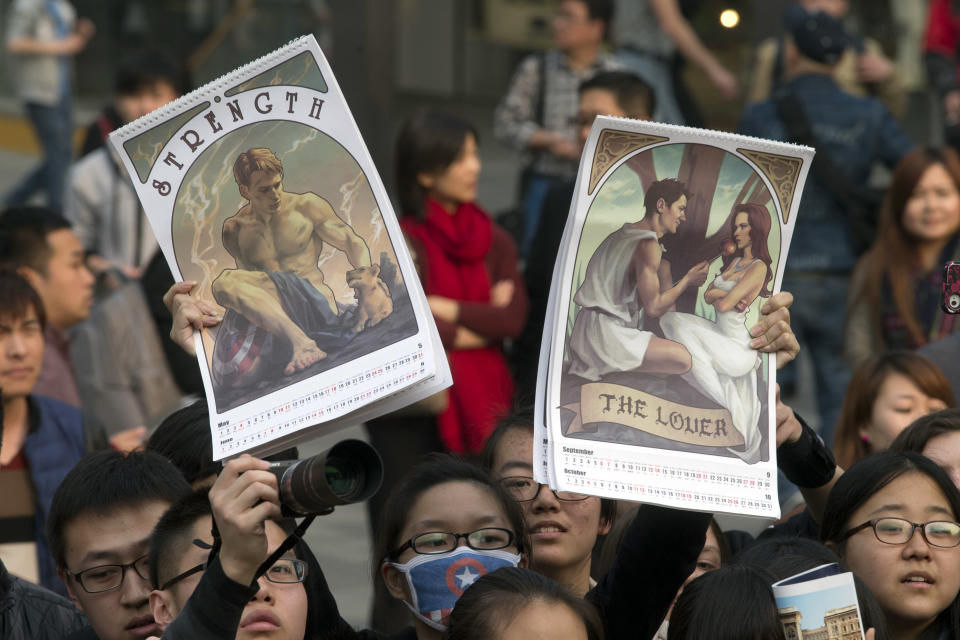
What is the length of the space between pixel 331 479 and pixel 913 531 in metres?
1.43

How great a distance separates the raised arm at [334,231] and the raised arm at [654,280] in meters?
0.49

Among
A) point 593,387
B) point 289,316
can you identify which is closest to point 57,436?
point 289,316

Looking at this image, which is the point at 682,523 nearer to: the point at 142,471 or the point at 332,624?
the point at 332,624

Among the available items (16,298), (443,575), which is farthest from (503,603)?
(16,298)

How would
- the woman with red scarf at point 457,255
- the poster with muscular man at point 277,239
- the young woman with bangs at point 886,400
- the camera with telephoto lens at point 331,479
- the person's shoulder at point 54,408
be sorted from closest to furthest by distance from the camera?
the camera with telephoto lens at point 331,479
the poster with muscular man at point 277,239
the young woman with bangs at point 886,400
the person's shoulder at point 54,408
the woman with red scarf at point 457,255

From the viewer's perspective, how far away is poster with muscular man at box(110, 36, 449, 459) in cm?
257

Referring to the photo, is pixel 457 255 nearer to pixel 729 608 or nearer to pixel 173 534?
pixel 173 534

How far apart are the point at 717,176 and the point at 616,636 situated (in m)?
0.95

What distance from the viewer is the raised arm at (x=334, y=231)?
2660 mm

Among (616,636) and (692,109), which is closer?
(616,636)

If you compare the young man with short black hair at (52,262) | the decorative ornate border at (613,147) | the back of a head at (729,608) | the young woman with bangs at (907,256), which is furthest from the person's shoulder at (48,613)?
the young woman with bangs at (907,256)


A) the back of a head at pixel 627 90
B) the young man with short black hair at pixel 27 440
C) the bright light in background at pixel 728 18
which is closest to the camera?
the young man with short black hair at pixel 27 440

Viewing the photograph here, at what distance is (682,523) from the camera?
289cm

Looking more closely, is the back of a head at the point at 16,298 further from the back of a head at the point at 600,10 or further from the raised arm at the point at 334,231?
the back of a head at the point at 600,10
